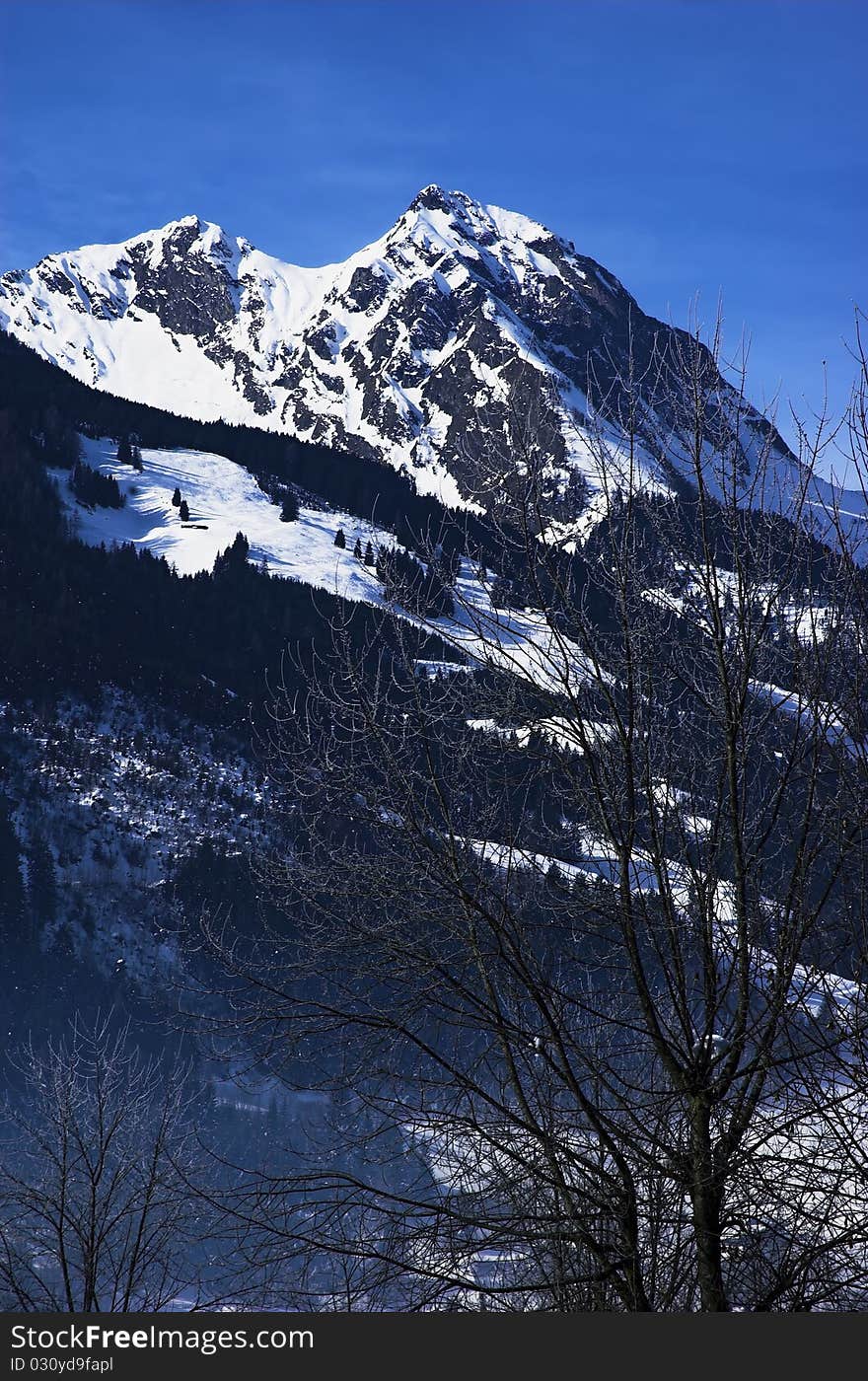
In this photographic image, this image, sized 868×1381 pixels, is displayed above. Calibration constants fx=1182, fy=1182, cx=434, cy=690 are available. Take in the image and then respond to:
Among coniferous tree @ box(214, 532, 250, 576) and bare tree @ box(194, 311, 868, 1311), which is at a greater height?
coniferous tree @ box(214, 532, 250, 576)

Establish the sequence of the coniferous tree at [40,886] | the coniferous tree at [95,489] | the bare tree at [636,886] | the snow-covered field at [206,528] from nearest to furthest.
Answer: the bare tree at [636,886], the coniferous tree at [40,886], the snow-covered field at [206,528], the coniferous tree at [95,489]

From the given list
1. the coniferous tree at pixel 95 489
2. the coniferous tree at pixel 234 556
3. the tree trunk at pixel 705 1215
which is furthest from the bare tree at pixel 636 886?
the coniferous tree at pixel 95 489

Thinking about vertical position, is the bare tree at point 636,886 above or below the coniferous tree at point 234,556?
below

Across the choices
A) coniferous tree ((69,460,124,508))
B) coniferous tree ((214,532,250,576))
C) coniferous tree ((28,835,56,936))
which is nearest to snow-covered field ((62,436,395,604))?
coniferous tree ((69,460,124,508))

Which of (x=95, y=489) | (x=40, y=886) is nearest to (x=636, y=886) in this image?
(x=40, y=886)

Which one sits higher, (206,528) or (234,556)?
(206,528)

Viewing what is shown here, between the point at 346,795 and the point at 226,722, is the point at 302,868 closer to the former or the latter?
the point at 346,795

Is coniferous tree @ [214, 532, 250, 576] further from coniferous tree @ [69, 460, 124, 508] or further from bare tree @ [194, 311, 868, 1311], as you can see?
bare tree @ [194, 311, 868, 1311]

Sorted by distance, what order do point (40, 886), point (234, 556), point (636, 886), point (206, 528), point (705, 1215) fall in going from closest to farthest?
1. point (705, 1215)
2. point (636, 886)
3. point (40, 886)
4. point (234, 556)
5. point (206, 528)

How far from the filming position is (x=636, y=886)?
714 centimetres

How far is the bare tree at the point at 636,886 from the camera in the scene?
259 inches

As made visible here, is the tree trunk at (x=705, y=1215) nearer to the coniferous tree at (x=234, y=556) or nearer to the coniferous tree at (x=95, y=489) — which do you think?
the coniferous tree at (x=234, y=556)

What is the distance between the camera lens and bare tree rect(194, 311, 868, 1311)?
657 centimetres

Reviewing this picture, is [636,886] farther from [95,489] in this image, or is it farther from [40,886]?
[95,489]
